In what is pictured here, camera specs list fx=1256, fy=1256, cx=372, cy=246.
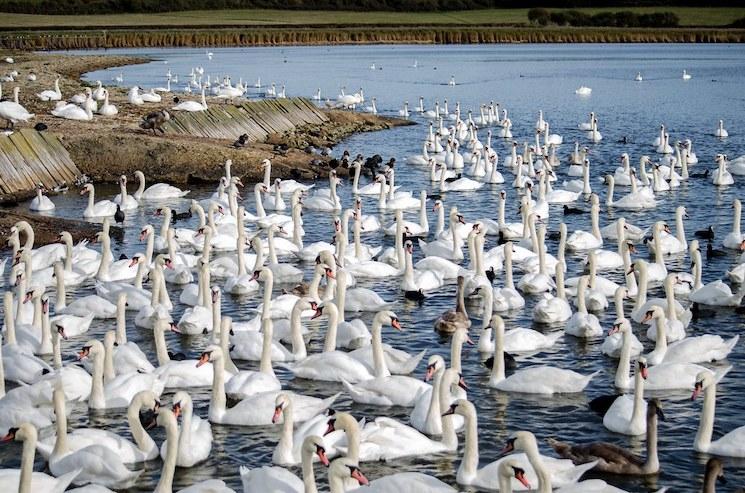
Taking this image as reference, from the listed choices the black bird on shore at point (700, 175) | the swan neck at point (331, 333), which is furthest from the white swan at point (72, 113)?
the swan neck at point (331, 333)

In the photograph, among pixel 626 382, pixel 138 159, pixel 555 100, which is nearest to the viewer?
pixel 626 382

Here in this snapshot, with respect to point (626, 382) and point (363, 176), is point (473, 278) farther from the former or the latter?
point (363, 176)

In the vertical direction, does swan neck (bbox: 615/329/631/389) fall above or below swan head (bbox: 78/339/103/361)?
below

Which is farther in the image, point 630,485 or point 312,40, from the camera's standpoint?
point 312,40

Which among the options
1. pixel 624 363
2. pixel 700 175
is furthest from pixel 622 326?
pixel 700 175

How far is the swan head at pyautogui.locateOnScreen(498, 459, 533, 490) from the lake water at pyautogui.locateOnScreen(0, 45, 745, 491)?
1.73 m

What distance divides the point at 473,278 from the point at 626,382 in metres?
5.12

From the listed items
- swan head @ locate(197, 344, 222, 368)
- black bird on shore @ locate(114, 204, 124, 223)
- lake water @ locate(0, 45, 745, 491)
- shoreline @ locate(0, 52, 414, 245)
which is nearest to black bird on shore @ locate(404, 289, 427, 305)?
lake water @ locate(0, 45, 745, 491)

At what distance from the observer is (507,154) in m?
39.8

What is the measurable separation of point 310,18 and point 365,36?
22134 millimetres

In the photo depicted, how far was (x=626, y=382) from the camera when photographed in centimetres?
1482

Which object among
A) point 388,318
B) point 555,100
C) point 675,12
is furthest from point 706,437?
point 675,12

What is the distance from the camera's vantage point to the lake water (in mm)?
13195

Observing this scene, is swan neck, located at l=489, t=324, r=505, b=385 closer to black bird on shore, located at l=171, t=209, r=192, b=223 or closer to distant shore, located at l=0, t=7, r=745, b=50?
black bird on shore, located at l=171, t=209, r=192, b=223
